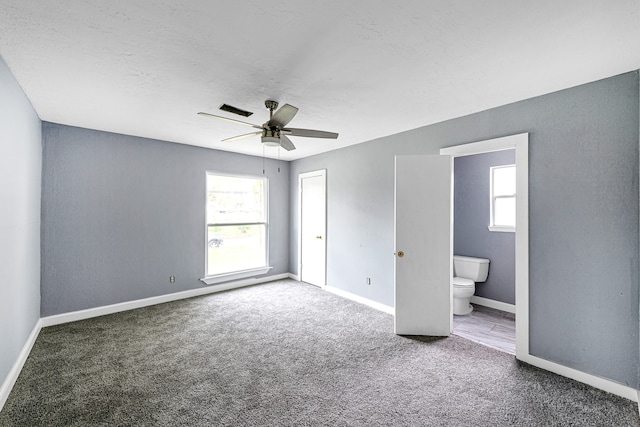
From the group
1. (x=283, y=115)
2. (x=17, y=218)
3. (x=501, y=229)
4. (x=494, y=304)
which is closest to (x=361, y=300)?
(x=494, y=304)

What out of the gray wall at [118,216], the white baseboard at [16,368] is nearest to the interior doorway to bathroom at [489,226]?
the gray wall at [118,216]

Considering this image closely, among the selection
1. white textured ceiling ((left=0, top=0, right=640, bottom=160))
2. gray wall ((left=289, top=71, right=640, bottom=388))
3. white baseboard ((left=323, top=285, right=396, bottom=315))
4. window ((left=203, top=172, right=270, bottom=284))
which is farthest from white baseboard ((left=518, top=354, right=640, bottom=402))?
window ((left=203, top=172, right=270, bottom=284))

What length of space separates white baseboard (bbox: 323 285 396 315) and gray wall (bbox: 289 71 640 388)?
1.65 meters

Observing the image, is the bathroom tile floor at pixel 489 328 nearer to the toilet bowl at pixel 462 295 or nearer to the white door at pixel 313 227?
the toilet bowl at pixel 462 295

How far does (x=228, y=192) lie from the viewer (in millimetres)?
5102

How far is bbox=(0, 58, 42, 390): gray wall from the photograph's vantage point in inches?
84.0

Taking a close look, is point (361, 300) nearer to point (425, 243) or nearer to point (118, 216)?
point (425, 243)

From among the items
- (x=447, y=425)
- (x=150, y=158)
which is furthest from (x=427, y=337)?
(x=150, y=158)

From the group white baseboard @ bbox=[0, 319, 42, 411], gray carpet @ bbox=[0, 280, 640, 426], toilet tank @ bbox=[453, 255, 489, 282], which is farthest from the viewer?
toilet tank @ bbox=[453, 255, 489, 282]

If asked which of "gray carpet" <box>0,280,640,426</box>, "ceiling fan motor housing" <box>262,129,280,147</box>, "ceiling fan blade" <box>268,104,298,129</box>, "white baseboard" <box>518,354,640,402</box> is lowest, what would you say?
"gray carpet" <box>0,280,640,426</box>

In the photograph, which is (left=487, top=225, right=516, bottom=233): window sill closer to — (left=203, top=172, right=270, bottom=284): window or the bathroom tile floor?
the bathroom tile floor

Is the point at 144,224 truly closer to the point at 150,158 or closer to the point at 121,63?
the point at 150,158

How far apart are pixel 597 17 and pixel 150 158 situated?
478 centimetres

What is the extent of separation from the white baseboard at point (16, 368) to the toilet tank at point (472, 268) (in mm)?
4964
